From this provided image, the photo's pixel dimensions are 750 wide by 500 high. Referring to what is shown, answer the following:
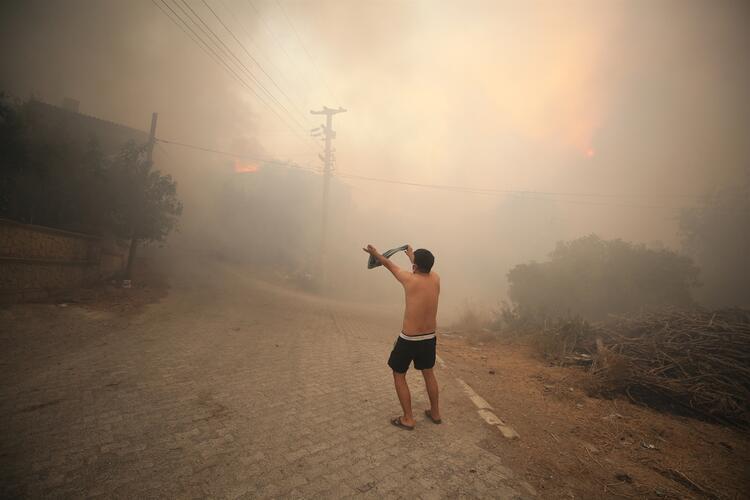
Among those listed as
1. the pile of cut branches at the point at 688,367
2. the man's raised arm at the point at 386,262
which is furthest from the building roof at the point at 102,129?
the pile of cut branches at the point at 688,367

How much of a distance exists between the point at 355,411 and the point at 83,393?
139 inches

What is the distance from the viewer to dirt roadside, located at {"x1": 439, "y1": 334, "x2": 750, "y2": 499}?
9.88 feet

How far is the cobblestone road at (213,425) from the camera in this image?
2648 millimetres

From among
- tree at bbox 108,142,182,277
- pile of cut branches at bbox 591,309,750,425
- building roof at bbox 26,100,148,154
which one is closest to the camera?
pile of cut branches at bbox 591,309,750,425

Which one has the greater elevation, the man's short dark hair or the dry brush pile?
the man's short dark hair

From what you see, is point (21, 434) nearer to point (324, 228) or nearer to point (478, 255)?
point (324, 228)

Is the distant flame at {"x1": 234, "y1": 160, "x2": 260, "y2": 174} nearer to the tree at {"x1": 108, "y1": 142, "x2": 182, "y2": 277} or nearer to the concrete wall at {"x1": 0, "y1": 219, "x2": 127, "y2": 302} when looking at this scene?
the tree at {"x1": 108, "y1": 142, "x2": 182, "y2": 277}

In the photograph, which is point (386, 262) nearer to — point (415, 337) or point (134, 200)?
point (415, 337)

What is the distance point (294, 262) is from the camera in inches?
1064

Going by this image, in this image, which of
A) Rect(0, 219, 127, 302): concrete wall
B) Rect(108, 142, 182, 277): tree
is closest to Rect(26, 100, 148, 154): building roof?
Rect(108, 142, 182, 277): tree

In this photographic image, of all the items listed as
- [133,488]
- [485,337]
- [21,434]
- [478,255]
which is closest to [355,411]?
[133,488]

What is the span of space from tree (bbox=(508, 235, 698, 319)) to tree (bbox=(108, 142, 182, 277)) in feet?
58.2

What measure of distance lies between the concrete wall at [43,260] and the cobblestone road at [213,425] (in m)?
1.64

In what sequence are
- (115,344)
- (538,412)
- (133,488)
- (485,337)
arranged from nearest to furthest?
(133,488) < (538,412) < (115,344) < (485,337)
